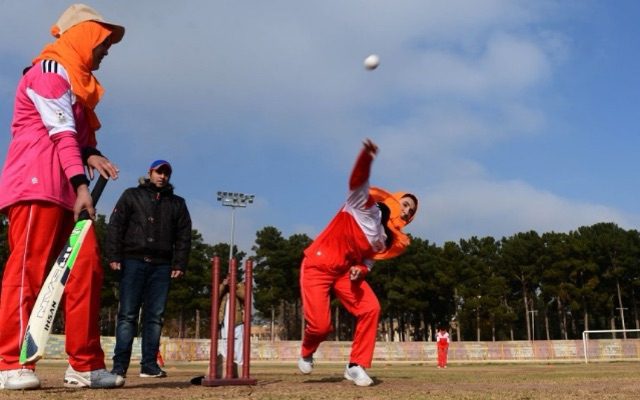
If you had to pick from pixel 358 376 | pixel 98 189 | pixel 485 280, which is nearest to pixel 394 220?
pixel 358 376

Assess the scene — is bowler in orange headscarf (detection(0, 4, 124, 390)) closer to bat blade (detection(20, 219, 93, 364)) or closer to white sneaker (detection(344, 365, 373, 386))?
bat blade (detection(20, 219, 93, 364))

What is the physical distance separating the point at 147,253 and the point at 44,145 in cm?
243

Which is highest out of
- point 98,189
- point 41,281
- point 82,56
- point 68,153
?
point 82,56

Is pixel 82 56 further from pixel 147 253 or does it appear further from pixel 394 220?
pixel 394 220

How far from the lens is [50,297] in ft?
13.6

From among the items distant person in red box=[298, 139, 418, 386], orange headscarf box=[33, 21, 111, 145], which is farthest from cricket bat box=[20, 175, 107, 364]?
distant person in red box=[298, 139, 418, 386]

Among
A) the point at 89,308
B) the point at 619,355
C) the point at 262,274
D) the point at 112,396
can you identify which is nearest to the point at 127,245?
the point at 89,308

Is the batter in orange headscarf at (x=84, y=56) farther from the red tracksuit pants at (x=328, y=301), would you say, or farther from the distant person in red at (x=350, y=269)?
the red tracksuit pants at (x=328, y=301)

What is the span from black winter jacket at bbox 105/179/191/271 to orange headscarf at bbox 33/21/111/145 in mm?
1971

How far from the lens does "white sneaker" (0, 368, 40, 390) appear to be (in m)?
4.07

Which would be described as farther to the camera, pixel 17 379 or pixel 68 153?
pixel 68 153

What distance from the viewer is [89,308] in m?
4.40

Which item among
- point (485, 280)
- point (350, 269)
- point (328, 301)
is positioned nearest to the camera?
point (328, 301)

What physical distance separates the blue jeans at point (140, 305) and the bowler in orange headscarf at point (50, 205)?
1939 mm
